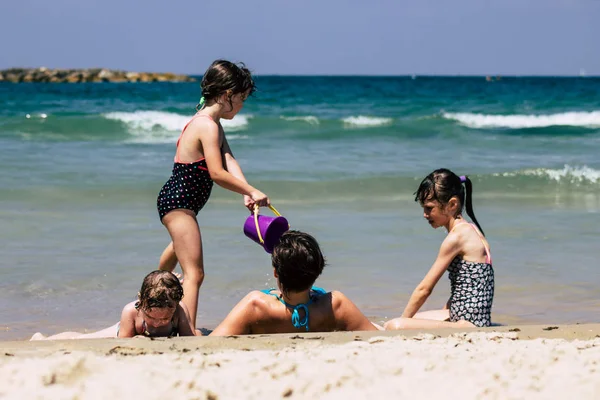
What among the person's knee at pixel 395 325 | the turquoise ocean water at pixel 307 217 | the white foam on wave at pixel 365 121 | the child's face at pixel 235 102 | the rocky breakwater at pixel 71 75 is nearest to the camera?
the person's knee at pixel 395 325

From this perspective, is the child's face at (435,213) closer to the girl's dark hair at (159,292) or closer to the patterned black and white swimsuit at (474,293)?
the patterned black and white swimsuit at (474,293)

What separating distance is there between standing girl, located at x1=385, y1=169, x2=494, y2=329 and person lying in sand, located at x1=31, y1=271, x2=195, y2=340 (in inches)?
44.3

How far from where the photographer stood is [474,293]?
4.00 m

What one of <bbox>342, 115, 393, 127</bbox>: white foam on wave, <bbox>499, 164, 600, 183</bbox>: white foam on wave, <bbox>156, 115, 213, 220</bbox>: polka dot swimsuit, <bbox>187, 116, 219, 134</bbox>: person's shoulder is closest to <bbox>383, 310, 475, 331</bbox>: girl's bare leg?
<bbox>156, 115, 213, 220</bbox>: polka dot swimsuit

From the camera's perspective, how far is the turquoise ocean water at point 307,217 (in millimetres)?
5242

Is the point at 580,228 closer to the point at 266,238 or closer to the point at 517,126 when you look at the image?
the point at 266,238

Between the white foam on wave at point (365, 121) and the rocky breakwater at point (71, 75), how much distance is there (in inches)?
2173

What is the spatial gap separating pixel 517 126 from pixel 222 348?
1971 centimetres

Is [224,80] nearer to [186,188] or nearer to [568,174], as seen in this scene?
[186,188]

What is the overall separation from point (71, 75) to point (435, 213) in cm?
7465

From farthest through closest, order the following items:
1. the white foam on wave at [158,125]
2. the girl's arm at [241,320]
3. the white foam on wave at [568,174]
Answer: the white foam on wave at [158,125] < the white foam on wave at [568,174] < the girl's arm at [241,320]

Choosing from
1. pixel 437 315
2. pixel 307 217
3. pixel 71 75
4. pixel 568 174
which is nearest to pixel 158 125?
pixel 568 174

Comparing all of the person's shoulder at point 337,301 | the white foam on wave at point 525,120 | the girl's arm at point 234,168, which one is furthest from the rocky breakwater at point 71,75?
the person's shoulder at point 337,301

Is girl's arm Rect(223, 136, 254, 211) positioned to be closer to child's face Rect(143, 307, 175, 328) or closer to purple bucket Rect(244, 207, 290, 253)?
purple bucket Rect(244, 207, 290, 253)
